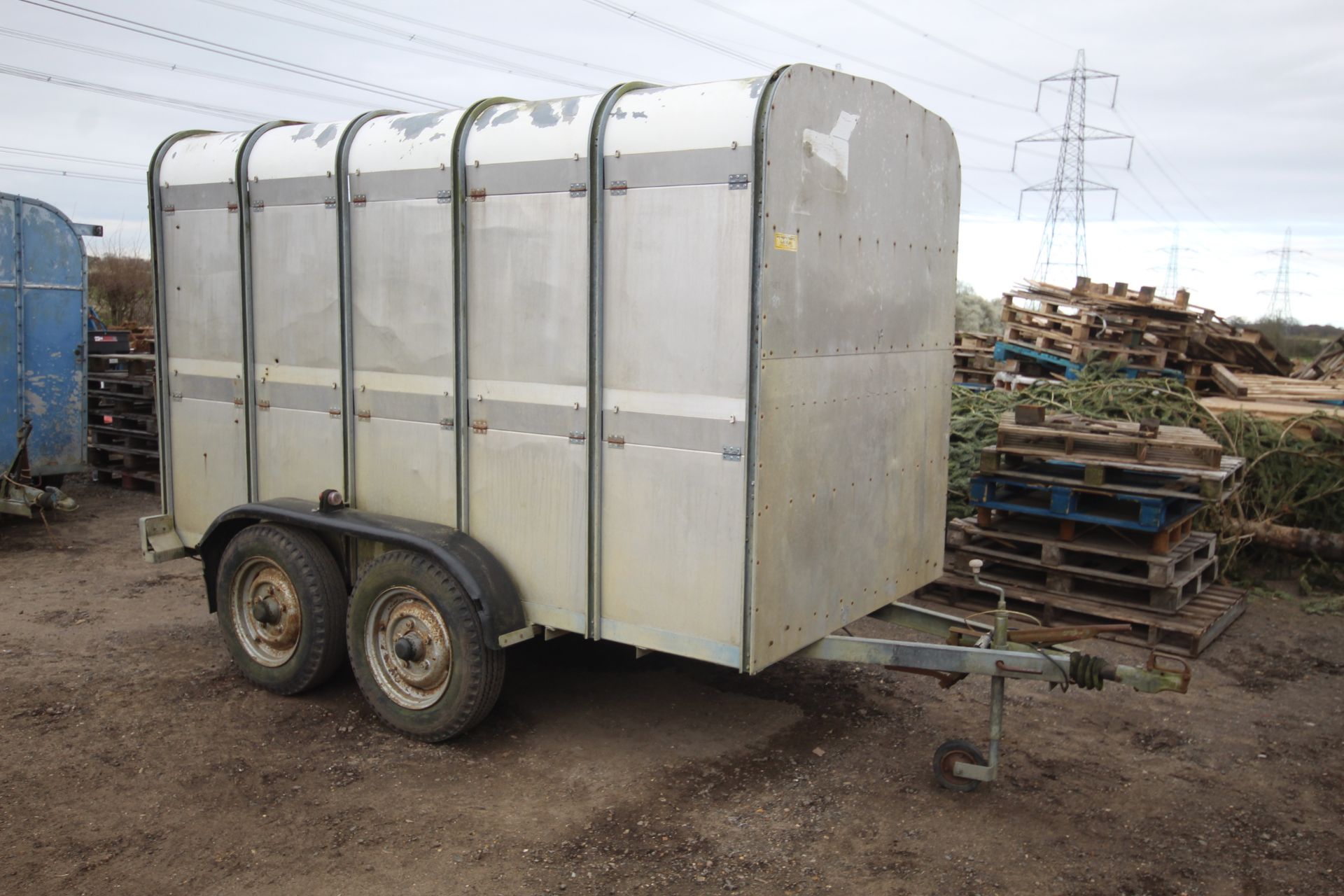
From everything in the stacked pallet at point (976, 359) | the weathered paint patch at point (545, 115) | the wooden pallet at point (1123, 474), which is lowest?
the wooden pallet at point (1123, 474)

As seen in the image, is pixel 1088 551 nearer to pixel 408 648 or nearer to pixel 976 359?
pixel 408 648

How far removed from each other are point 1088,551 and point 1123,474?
621 millimetres

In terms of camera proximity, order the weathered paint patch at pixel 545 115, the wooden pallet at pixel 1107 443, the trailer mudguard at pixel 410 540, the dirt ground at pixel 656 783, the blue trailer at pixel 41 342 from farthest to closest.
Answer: the blue trailer at pixel 41 342
the wooden pallet at pixel 1107 443
the trailer mudguard at pixel 410 540
the weathered paint patch at pixel 545 115
the dirt ground at pixel 656 783

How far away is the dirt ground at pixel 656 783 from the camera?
407 centimetres

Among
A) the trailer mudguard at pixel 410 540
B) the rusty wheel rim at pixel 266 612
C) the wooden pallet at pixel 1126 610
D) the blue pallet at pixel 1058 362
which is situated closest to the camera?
the trailer mudguard at pixel 410 540

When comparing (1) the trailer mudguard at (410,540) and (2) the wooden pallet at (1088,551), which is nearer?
(1) the trailer mudguard at (410,540)

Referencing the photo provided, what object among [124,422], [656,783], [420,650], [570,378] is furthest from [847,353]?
[124,422]

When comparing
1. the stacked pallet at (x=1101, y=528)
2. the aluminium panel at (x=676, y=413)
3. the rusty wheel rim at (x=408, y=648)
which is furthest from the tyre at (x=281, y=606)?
the stacked pallet at (x=1101, y=528)

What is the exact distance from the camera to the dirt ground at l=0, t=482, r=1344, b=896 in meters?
4.07

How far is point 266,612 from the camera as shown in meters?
5.78

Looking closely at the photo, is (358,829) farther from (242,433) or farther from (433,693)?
(242,433)

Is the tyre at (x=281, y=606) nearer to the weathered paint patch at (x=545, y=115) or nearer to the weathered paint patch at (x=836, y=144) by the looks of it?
the weathered paint patch at (x=545, y=115)

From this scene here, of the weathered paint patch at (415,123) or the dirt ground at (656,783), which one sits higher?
the weathered paint patch at (415,123)

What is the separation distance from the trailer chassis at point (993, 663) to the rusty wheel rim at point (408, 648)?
1.77m
